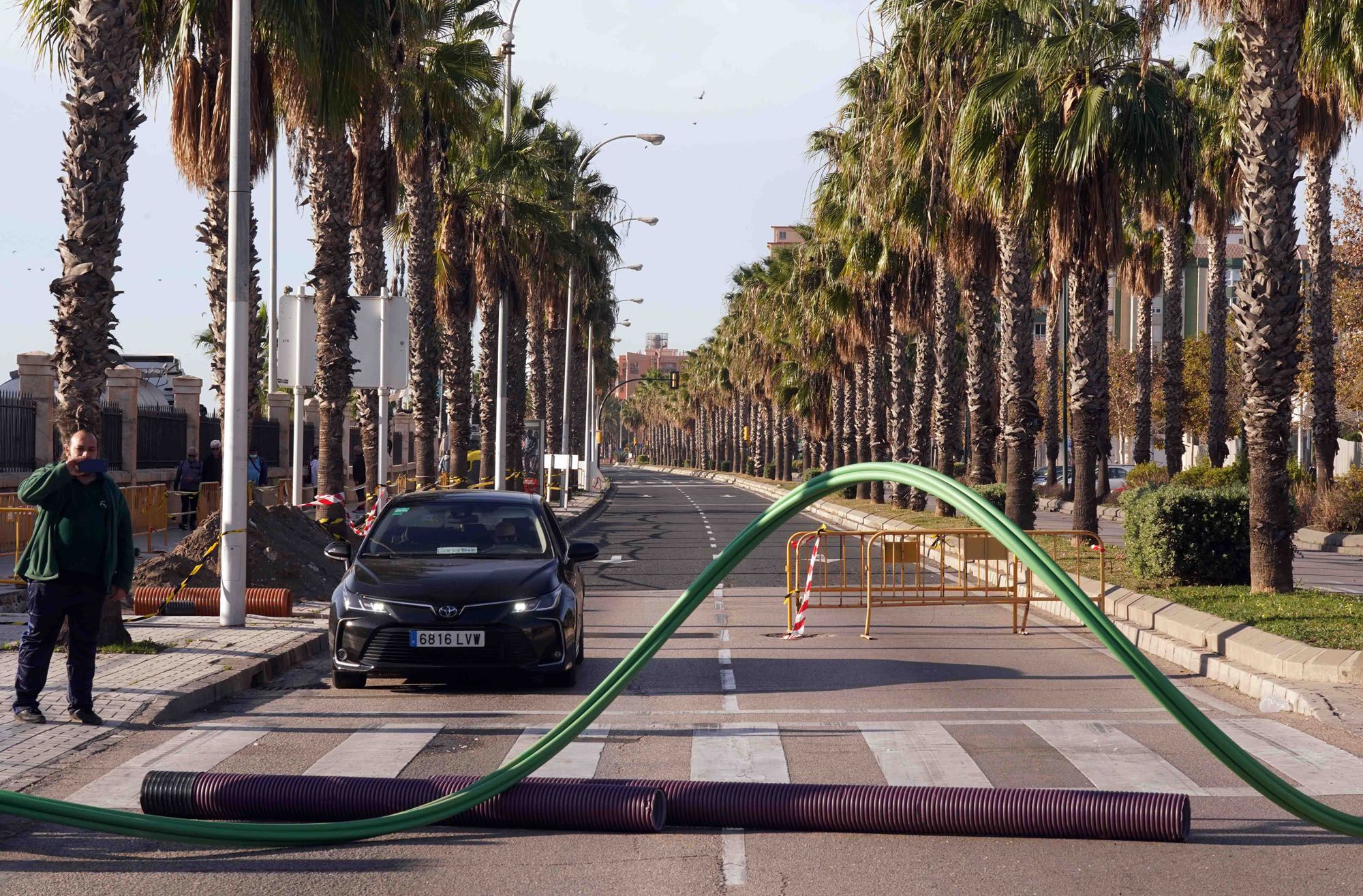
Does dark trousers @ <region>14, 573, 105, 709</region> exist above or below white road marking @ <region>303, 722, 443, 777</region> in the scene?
above

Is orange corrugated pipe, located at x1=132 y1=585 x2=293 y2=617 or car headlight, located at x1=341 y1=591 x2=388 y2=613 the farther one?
orange corrugated pipe, located at x1=132 y1=585 x2=293 y2=617

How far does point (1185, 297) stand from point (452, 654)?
8969 centimetres

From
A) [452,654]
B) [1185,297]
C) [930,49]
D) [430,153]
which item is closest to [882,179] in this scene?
[930,49]

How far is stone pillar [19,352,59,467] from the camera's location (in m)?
24.1

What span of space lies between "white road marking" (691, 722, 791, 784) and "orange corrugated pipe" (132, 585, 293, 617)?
726cm

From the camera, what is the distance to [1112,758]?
8219 mm

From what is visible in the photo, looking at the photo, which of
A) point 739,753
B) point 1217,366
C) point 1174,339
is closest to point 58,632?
point 739,753

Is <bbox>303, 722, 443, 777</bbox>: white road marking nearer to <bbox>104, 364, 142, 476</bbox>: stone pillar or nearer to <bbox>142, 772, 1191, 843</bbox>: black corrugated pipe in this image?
<bbox>142, 772, 1191, 843</bbox>: black corrugated pipe

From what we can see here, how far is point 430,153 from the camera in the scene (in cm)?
2861

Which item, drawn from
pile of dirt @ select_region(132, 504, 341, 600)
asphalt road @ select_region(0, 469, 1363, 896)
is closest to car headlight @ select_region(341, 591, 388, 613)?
asphalt road @ select_region(0, 469, 1363, 896)

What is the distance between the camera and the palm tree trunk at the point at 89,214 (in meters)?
12.2

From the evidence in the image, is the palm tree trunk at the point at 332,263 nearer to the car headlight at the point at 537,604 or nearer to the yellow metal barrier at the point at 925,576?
the yellow metal barrier at the point at 925,576

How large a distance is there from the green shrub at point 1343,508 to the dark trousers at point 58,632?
27007 mm

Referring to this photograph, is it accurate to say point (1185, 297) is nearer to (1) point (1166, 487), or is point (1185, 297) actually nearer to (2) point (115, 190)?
(1) point (1166, 487)
